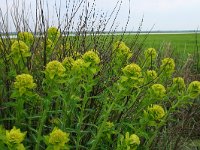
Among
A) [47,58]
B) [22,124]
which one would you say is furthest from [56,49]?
[22,124]

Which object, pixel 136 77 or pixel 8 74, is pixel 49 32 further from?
pixel 136 77

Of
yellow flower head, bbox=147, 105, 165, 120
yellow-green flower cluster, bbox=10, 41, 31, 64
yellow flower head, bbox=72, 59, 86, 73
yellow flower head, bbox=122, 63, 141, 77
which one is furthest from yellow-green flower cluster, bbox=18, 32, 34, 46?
yellow flower head, bbox=147, 105, 165, 120

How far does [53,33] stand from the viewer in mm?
3621

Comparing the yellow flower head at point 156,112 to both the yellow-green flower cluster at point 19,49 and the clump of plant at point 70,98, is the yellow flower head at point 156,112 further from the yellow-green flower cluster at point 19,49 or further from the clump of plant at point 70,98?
the yellow-green flower cluster at point 19,49

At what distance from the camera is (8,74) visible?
299cm

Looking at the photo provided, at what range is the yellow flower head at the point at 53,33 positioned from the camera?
11.9 feet

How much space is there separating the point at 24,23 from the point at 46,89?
146 cm

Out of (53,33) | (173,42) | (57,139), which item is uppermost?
(53,33)

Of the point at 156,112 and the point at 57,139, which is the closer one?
the point at 57,139

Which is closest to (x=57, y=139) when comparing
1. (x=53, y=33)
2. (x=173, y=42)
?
(x=53, y=33)

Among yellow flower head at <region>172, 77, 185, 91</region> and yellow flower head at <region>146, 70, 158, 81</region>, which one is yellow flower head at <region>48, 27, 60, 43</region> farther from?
yellow flower head at <region>172, 77, 185, 91</region>

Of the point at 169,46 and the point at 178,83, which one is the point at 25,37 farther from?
the point at 169,46

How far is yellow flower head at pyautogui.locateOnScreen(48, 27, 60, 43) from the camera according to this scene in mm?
3614

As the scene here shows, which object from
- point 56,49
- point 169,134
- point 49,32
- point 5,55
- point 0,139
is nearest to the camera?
point 0,139
